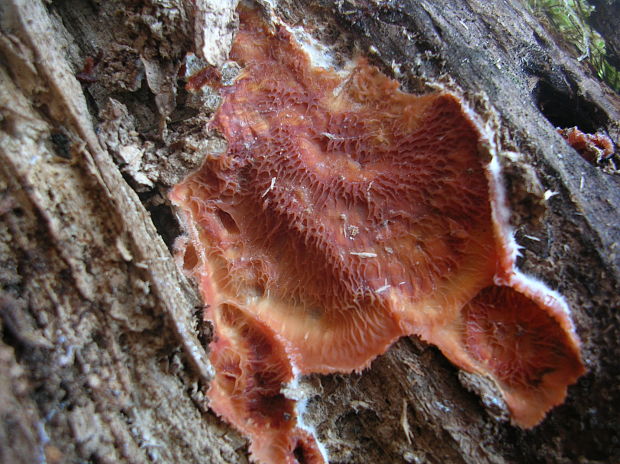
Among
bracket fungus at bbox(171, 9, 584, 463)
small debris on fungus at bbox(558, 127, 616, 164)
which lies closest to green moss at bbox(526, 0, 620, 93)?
small debris on fungus at bbox(558, 127, 616, 164)

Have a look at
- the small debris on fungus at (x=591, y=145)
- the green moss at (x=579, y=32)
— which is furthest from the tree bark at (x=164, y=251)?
the green moss at (x=579, y=32)

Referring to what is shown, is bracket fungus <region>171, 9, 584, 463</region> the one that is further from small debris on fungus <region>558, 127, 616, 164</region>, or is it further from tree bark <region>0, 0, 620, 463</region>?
small debris on fungus <region>558, 127, 616, 164</region>

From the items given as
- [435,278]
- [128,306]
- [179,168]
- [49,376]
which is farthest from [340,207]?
[49,376]

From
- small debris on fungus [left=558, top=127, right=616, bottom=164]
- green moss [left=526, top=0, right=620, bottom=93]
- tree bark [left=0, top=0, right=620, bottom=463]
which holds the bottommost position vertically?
tree bark [left=0, top=0, right=620, bottom=463]

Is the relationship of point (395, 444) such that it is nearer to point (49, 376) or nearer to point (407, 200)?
point (407, 200)

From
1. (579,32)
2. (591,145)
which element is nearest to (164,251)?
(591,145)

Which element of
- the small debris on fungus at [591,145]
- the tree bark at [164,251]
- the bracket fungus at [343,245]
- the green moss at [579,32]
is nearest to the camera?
the tree bark at [164,251]

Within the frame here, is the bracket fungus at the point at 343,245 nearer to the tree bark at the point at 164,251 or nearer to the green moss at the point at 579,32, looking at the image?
the tree bark at the point at 164,251
